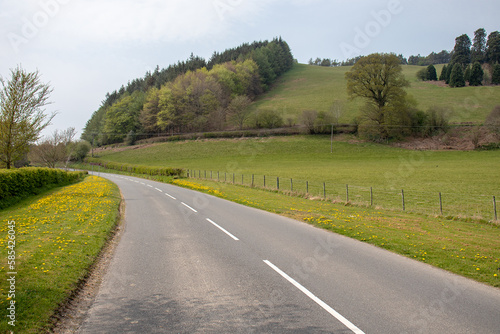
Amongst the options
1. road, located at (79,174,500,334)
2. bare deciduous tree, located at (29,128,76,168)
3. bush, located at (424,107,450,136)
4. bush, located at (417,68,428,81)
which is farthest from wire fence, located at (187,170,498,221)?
bush, located at (417,68,428,81)

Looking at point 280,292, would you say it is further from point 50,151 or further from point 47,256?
point 50,151

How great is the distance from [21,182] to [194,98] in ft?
236

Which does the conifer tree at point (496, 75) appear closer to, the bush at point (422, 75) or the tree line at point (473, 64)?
the tree line at point (473, 64)

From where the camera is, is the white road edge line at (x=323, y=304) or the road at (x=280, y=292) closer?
the white road edge line at (x=323, y=304)

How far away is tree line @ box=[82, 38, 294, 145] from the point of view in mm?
85000

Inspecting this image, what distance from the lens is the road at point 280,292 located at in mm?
4387

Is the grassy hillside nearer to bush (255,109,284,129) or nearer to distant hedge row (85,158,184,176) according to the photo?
bush (255,109,284,129)

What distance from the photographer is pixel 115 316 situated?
15.5ft

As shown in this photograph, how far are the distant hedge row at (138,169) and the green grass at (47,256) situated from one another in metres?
33.5

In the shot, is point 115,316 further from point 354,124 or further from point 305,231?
point 354,124

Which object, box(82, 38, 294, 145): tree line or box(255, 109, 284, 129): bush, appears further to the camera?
box(82, 38, 294, 145): tree line

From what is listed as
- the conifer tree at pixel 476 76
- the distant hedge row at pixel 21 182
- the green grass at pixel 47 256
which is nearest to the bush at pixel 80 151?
the distant hedge row at pixel 21 182

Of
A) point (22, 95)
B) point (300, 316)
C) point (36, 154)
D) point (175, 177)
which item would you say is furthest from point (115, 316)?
point (36, 154)

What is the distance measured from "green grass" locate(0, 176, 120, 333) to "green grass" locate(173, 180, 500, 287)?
7873mm
